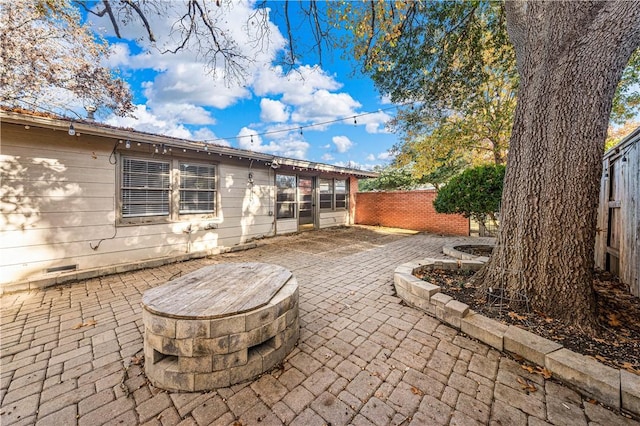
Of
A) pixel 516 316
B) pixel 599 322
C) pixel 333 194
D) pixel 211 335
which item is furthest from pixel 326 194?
pixel 211 335

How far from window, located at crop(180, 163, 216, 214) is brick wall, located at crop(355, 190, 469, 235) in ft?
23.8

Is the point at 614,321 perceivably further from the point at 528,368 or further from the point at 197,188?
the point at 197,188

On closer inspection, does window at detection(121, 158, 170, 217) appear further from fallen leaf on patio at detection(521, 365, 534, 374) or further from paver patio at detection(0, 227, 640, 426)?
fallen leaf on patio at detection(521, 365, 534, 374)

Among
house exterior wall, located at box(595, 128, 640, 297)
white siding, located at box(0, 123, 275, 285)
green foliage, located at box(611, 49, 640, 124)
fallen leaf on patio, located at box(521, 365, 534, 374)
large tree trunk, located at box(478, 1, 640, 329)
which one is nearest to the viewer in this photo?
fallen leaf on patio, located at box(521, 365, 534, 374)

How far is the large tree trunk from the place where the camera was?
227cm

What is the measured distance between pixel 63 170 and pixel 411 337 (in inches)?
229

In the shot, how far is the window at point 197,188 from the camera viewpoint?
546 centimetres

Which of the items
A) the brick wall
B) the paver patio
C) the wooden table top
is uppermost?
the brick wall

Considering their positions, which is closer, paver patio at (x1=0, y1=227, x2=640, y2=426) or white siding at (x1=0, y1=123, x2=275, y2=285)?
paver patio at (x1=0, y1=227, x2=640, y2=426)

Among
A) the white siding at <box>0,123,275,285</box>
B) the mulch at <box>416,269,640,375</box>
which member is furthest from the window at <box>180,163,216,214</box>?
the mulch at <box>416,269,640,375</box>

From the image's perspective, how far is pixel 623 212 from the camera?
131 inches

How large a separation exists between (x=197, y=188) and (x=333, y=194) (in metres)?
5.71

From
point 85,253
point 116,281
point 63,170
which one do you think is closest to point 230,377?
point 116,281

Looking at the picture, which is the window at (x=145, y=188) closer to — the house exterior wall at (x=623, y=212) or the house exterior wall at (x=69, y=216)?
the house exterior wall at (x=69, y=216)
